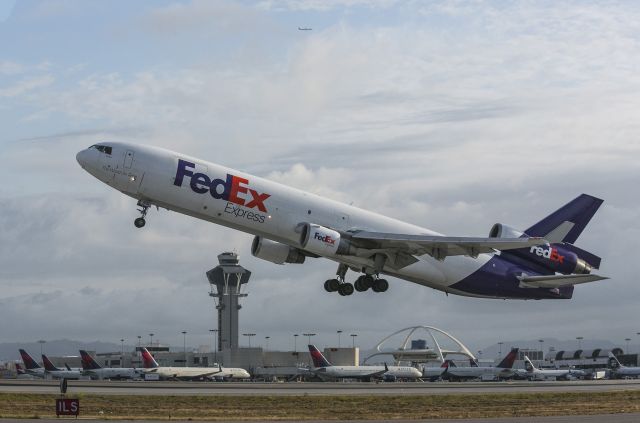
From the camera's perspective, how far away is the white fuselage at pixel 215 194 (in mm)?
55781

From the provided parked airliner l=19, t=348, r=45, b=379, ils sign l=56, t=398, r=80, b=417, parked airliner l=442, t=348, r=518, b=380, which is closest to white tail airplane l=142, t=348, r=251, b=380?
parked airliner l=19, t=348, r=45, b=379

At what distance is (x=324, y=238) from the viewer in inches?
2308

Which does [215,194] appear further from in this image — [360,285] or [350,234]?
[360,285]

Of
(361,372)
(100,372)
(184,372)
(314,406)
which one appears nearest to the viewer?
(314,406)

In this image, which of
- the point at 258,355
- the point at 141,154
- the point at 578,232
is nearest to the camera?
the point at 141,154

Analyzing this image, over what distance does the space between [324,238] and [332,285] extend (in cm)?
796

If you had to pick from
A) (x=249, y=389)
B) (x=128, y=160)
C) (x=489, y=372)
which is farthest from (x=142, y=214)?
(x=489, y=372)

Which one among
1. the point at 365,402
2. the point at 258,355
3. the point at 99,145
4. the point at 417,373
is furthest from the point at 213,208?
the point at 258,355

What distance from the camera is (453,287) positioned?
66.4 metres

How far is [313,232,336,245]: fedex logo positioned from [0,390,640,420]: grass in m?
9.97

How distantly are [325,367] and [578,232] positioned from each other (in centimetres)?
7120

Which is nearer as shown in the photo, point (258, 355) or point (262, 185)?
point (262, 185)

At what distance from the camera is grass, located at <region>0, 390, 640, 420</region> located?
48.9 meters

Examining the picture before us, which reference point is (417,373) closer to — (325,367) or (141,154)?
(325,367)
